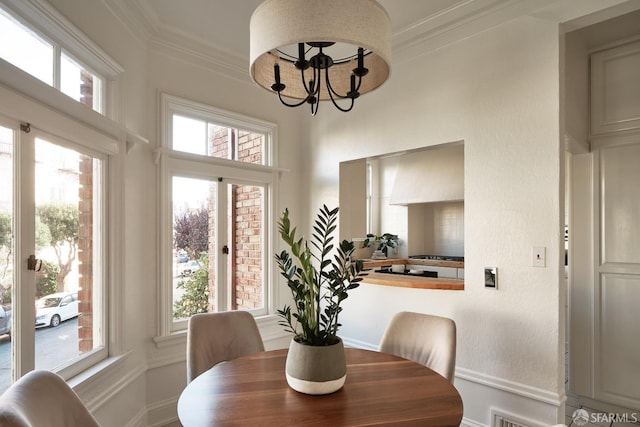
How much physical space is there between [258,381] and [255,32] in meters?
1.34

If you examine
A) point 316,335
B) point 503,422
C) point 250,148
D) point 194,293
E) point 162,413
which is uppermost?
point 250,148

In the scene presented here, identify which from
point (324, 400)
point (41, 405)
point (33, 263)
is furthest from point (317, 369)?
point (33, 263)

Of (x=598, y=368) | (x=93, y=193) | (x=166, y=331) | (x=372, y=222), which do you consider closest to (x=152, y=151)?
(x=93, y=193)

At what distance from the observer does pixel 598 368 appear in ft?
8.95

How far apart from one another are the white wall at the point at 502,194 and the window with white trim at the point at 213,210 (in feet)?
4.16

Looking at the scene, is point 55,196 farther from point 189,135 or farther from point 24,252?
point 189,135

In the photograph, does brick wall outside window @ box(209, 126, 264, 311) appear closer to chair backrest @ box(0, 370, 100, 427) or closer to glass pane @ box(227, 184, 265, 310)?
glass pane @ box(227, 184, 265, 310)

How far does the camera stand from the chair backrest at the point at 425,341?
188cm

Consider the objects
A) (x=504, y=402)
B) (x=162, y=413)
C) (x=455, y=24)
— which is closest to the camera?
(x=504, y=402)

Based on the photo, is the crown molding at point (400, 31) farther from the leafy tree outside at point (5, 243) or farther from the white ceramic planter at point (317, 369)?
the white ceramic planter at point (317, 369)

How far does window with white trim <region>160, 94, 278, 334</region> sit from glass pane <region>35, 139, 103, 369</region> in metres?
0.51

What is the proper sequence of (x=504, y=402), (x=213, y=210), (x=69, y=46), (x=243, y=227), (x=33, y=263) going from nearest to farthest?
(x=33, y=263) → (x=69, y=46) → (x=504, y=402) → (x=213, y=210) → (x=243, y=227)

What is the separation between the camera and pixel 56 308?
180cm

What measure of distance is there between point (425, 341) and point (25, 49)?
7.82 feet
